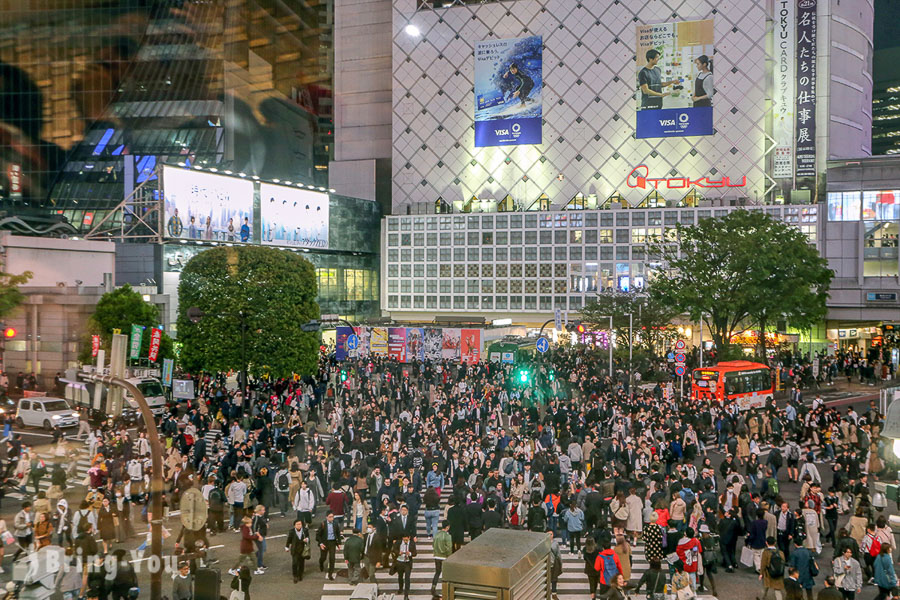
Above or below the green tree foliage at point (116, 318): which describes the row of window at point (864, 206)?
above

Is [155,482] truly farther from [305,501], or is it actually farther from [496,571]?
[496,571]

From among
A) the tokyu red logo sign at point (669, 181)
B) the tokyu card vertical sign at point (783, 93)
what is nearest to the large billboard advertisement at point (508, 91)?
the tokyu red logo sign at point (669, 181)

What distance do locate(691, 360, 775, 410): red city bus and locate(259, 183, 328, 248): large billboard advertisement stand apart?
130 feet

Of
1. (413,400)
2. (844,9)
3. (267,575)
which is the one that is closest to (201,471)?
(267,575)

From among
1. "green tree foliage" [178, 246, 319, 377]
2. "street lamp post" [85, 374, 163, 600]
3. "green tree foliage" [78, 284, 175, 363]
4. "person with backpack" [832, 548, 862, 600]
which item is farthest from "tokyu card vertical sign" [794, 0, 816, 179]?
"street lamp post" [85, 374, 163, 600]

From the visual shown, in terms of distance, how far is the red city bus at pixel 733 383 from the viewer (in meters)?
32.8

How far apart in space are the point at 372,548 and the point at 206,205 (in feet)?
152

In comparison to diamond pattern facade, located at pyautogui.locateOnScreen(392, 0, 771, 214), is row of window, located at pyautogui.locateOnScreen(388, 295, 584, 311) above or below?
below

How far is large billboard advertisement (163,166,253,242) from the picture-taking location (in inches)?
2101

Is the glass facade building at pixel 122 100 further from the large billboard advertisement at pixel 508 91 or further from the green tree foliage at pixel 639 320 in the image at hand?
the green tree foliage at pixel 639 320

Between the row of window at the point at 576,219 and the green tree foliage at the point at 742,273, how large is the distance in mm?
24327

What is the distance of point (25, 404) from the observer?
30547 millimetres

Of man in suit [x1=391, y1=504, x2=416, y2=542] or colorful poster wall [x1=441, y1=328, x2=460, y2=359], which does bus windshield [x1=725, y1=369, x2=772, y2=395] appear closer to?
colorful poster wall [x1=441, y1=328, x2=460, y2=359]

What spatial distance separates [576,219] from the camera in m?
71.6
